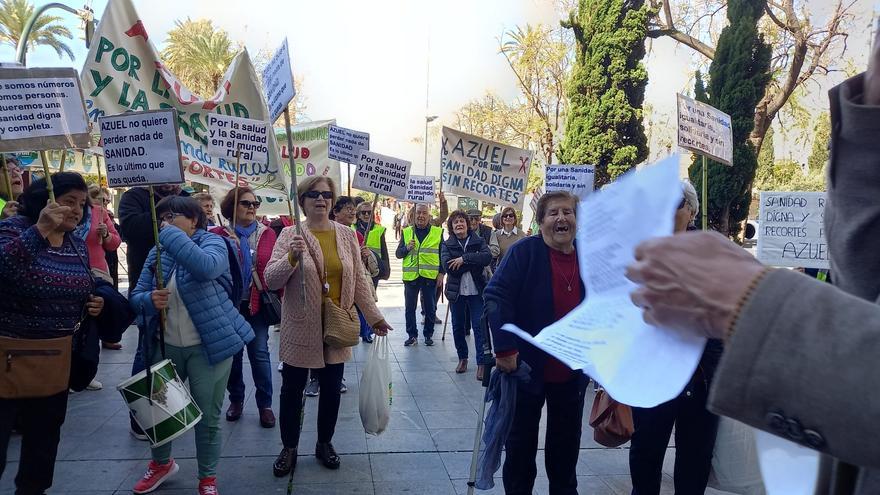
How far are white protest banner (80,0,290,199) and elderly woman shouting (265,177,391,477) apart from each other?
149 centimetres

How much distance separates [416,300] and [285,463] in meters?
4.89

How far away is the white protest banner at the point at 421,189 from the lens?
402 inches

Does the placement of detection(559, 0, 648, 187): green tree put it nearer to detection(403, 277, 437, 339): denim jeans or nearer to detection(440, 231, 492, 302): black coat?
detection(403, 277, 437, 339): denim jeans

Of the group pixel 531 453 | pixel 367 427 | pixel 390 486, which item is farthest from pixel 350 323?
pixel 531 453

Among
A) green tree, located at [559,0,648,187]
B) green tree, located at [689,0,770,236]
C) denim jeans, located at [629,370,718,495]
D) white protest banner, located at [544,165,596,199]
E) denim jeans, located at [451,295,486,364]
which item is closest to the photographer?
denim jeans, located at [629,370,718,495]

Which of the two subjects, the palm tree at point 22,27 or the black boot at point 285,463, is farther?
the palm tree at point 22,27

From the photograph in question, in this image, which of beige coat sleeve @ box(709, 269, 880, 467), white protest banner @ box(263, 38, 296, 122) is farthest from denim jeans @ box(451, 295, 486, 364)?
beige coat sleeve @ box(709, 269, 880, 467)

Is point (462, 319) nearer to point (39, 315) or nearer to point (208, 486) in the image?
point (208, 486)

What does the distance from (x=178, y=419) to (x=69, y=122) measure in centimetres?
197

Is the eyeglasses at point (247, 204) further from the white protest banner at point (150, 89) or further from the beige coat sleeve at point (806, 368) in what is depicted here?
the beige coat sleeve at point (806, 368)

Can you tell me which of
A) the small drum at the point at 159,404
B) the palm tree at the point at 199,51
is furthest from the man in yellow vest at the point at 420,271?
the palm tree at the point at 199,51

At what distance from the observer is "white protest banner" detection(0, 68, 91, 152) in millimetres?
3553

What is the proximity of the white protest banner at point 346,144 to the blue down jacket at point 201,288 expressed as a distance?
428cm

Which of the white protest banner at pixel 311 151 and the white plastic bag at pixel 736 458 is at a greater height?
the white protest banner at pixel 311 151
